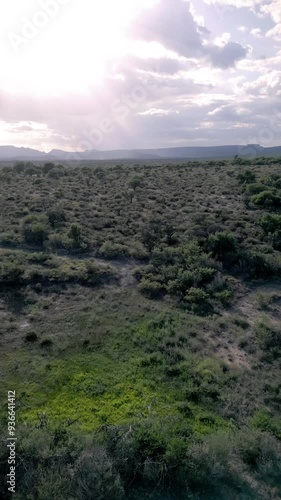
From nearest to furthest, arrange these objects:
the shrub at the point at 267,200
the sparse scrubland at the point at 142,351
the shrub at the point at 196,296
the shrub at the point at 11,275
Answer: the sparse scrubland at the point at 142,351 < the shrub at the point at 196,296 < the shrub at the point at 11,275 < the shrub at the point at 267,200

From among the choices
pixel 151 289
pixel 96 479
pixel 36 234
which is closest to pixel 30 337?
pixel 151 289

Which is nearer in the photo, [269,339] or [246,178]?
[269,339]

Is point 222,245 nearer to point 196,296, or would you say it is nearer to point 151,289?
point 196,296

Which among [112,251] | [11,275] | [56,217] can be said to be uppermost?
[56,217]

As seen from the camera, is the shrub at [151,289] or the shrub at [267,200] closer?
the shrub at [151,289]

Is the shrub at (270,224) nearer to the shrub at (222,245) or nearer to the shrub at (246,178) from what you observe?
the shrub at (222,245)

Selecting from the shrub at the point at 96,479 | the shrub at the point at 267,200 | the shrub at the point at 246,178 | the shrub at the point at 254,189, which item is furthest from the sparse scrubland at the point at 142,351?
the shrub at the point at 246,178

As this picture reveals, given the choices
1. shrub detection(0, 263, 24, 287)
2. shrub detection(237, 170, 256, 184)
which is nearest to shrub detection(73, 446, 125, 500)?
shrub detection(0, 263, 24, 287)

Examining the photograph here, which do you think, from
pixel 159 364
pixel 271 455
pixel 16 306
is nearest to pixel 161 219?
pixel 16 306
